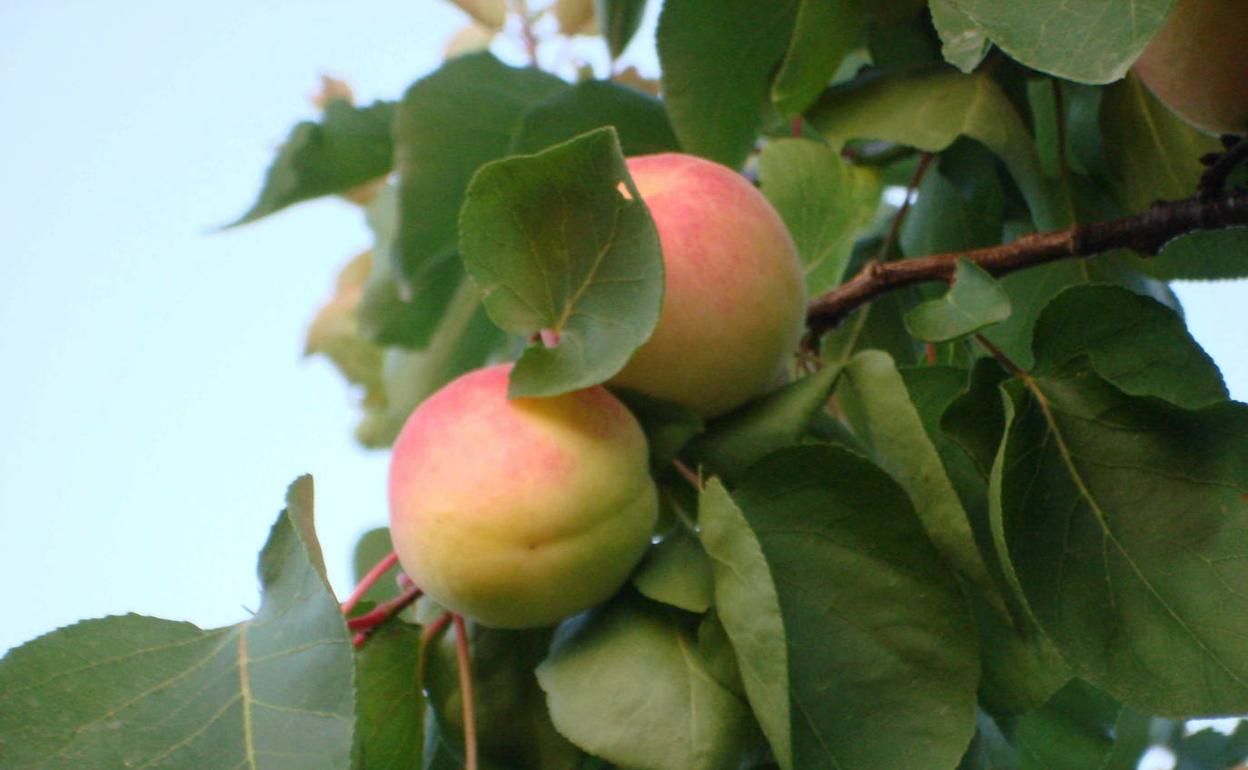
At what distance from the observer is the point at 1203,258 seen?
0.80m

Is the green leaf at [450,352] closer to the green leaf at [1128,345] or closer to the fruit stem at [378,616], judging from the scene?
the fruit stem at [378,616]

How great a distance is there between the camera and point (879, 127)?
72 centimetres

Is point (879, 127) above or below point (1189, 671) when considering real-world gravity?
above

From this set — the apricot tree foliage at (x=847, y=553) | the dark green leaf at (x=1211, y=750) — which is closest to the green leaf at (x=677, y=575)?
the apricot tree foliage at (x=847, y=553)

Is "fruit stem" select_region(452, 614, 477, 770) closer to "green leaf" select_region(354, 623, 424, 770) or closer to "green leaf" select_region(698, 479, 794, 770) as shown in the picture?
"green leaf" select_region(354, 623, 424, 770)

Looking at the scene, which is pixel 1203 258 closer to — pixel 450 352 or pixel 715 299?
pixel 715 299

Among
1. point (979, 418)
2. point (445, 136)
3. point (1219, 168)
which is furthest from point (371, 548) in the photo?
point (1219, 168)

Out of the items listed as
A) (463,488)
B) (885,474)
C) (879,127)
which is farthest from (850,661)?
(879,127)

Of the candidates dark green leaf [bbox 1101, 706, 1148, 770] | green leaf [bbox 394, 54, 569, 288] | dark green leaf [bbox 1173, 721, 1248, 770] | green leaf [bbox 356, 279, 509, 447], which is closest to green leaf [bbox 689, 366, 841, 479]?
green leaf [bbox 394, 54, 569, 288]

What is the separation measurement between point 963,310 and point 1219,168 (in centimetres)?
18

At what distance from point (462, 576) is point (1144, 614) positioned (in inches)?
11.7

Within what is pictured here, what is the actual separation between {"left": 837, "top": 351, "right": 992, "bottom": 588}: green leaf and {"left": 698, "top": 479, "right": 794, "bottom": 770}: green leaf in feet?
0.32

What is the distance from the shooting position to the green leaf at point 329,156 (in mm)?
931

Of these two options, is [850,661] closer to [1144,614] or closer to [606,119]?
[1144,614]
